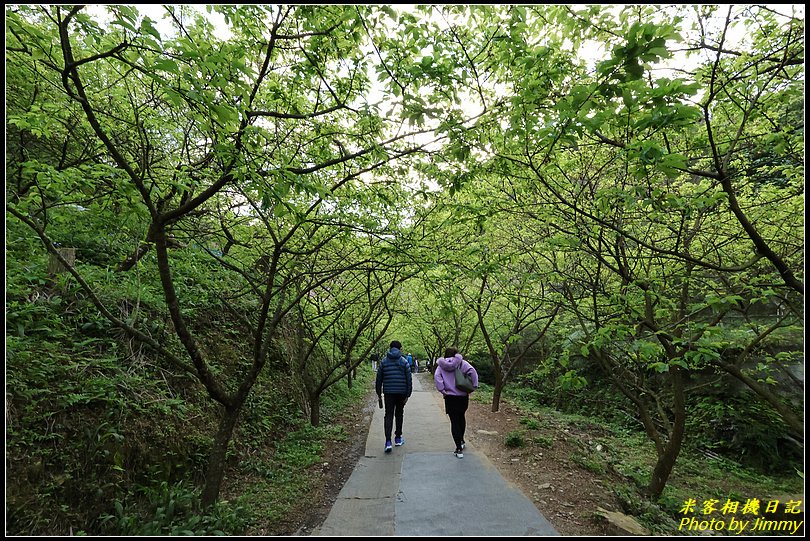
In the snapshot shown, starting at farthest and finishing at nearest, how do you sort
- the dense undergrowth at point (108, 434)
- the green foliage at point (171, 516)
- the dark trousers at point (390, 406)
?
the dark trousers at point (390, 406) → the green foliage at point (171, 516) → the dense undergrowth at point (108, 434)

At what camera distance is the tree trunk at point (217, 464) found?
4363 millimetres

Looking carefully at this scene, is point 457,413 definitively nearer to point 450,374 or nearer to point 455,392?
point 455,392

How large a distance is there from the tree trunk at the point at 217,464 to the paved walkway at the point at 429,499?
1370mm

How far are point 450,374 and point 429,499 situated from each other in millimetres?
2406

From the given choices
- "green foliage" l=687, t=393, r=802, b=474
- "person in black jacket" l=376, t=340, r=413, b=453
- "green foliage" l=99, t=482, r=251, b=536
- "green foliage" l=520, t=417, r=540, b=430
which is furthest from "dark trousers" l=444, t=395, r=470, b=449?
"green foliage" l=687, t=393, r=802, b=474

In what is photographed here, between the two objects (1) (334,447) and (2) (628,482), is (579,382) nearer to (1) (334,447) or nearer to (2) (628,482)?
(2) (628,482)

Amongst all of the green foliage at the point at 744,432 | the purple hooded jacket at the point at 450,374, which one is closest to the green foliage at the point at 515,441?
the purple hooded jacket at the point at 450,374

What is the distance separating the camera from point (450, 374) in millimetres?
6867

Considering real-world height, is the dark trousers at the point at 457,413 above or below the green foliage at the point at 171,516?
above

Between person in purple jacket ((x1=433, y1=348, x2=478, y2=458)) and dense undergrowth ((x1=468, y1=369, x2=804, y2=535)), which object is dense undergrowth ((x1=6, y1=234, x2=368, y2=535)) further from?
dense undergrowth ((x1=468, y1=369, x2=804, y2=535))

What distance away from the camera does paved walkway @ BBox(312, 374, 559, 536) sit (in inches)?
160

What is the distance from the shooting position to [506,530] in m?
3.99

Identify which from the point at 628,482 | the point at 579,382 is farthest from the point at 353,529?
the point at 628,482

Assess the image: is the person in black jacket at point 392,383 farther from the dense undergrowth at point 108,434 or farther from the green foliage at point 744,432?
the green foliage at point 744,432
